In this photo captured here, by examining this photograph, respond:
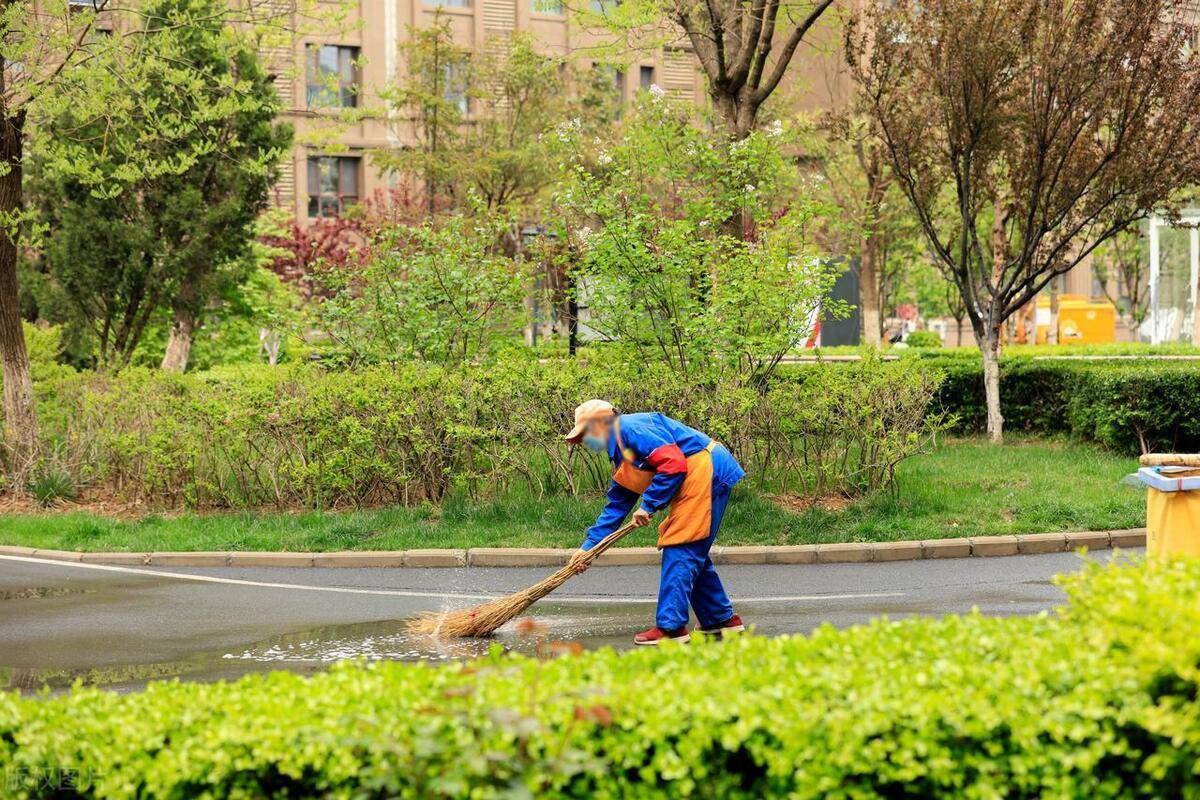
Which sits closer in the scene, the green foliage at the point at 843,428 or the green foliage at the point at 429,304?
the green foliage at the point at 843,428

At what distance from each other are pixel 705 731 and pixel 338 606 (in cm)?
643

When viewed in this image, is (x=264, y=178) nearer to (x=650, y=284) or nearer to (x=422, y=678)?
(x=650, y=284)

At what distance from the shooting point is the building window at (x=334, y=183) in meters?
48.6

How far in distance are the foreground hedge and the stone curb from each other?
737 cm

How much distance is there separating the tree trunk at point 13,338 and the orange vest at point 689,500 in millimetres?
9228

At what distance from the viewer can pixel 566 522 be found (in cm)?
1254

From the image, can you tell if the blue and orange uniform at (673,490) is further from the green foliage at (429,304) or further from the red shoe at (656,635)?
the green foliage at (429,304)

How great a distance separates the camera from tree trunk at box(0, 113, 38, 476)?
14812 mm

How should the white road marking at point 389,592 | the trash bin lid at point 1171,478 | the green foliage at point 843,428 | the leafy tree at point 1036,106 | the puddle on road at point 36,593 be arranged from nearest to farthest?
1. the trash bin lid at point 1171,478
2. the white road marking at point 389,592
3. the puddle on road at point 36,593
4. the green foliage at point 843,428
5. the leafy tree at point 1036,106

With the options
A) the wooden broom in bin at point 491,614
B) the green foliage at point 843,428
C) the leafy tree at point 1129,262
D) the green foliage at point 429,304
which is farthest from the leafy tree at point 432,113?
the leafy tree at point 1129,262

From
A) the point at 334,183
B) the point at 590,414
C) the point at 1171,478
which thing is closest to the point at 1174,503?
the point at 1171,478

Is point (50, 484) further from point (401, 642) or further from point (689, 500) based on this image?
point (689, 500)

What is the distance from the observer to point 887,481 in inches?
529

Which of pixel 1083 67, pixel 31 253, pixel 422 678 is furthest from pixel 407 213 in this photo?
pixel 422 678
